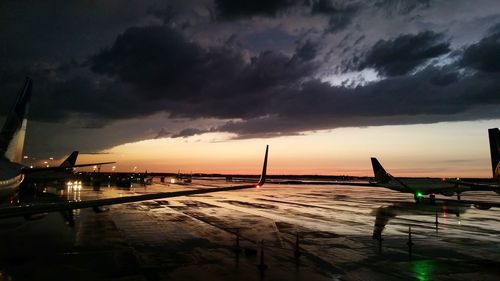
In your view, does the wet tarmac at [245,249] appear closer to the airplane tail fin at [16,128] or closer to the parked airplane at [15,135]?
the parked airplane at [15,135]

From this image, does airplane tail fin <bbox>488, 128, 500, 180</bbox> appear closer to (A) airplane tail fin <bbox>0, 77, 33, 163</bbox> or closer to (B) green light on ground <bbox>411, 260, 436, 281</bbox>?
(B) green light on ground <bbox>411, 260, 436, 281</bbox>

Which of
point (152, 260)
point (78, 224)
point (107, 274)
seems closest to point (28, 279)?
point (107, 274)

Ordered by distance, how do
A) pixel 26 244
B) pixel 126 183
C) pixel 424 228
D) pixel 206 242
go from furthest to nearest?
pixel 126 183
pixel 424 228
pixel 206 242
pixel 26 244

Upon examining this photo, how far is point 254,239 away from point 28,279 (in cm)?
1199

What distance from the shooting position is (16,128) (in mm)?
27672

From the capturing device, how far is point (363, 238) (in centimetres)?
2236

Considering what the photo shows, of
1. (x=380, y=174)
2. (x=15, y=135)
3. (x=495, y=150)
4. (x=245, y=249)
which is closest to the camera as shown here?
(x=245, y=249)

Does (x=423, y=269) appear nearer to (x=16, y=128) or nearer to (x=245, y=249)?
(x=245, y=249)

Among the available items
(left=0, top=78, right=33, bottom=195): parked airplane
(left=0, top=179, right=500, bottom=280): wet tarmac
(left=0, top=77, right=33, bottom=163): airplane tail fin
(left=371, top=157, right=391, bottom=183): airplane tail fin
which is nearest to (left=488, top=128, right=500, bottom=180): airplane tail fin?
(left=0, top=179, right=500, bottom=280): wet tarmac

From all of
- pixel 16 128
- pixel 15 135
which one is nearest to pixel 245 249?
pixel 15 135

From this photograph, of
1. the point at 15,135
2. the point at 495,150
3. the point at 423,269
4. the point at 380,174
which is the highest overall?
the point at 495,150

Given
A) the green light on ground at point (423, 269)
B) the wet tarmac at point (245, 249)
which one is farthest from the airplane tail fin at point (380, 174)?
the green light on ground at point (423, 269)

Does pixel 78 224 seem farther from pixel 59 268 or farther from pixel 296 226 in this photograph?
pixel 296 226

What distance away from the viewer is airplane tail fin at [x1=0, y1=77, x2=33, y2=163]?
26.6 metres
